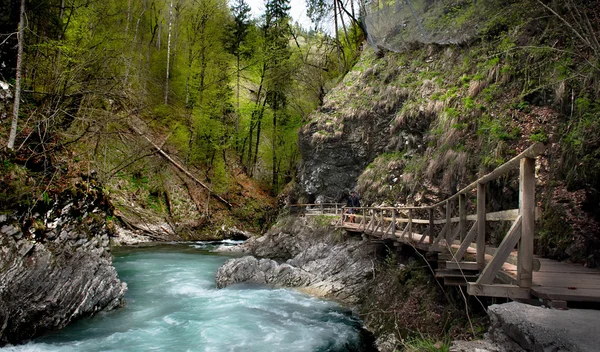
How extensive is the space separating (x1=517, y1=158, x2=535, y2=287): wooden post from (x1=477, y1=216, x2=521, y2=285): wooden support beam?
5 centimetres

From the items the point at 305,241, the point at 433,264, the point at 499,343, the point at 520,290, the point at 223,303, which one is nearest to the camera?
the point at 499,343

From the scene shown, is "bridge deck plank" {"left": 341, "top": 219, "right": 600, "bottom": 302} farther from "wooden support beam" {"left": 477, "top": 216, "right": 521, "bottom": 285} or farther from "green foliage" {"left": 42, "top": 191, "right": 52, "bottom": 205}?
"green foliage" {"left": 42, "top": 191, "right": 52, "bottom": 205}

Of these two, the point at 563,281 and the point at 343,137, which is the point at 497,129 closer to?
the point at 563,281

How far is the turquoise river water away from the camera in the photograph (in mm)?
7633

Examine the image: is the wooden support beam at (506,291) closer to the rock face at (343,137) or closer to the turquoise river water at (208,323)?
the turquoise river water at (208,323)

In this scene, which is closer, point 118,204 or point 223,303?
point 223,303

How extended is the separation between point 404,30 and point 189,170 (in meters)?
17.7

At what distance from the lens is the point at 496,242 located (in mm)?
7336

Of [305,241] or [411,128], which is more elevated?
[411,128]

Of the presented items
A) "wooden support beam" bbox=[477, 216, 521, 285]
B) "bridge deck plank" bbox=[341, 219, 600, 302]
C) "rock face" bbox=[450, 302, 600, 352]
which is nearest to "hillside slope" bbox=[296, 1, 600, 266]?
"bridge deck plank" bbox=[341, 219, 600, 302]

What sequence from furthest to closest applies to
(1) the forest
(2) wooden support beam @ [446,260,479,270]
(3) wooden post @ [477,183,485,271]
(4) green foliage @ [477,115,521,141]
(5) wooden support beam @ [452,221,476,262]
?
(1) the forest → (4) green foliage @ [477,115,521,141] → (5) wooden support beam @ [452,221,476,262] → (2) wooden support beam @ [446,260,479,270] → (3) wooden post @ [477,183,485,271]

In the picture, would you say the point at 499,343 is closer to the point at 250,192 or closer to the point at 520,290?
the point at 520,290

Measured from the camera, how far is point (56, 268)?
24.2 ft

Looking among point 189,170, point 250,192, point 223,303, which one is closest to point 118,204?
point 189,170
